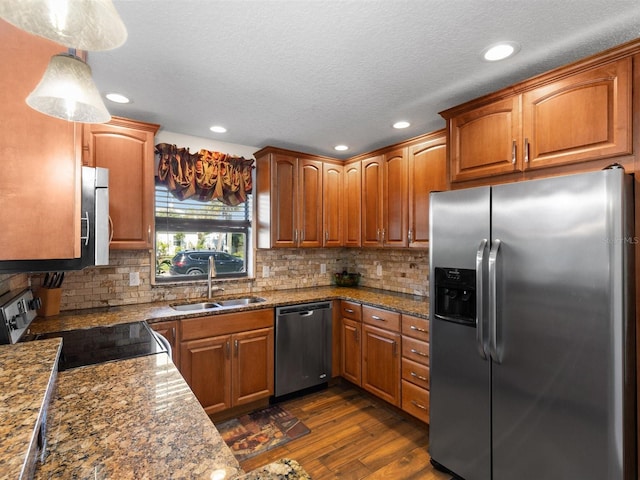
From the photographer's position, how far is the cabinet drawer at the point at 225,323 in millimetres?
2515

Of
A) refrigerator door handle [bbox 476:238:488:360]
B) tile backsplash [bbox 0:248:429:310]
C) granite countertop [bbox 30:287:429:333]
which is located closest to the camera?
refrigerator door handle [bbox 476:238:488:360]

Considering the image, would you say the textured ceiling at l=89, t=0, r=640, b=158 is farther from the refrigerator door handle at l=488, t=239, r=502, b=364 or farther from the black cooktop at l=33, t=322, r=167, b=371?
the black cooktop at l=33, t=322, r=167, b=371

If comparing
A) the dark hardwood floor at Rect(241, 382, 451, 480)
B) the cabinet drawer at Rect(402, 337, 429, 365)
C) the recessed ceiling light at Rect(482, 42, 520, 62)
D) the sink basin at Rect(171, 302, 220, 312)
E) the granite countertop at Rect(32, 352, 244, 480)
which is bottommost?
the dark hardwood floor at Rect(241, 382, 451, 480)

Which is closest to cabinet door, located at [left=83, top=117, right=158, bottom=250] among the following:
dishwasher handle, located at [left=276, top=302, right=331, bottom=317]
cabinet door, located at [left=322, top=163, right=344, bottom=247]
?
dishwasher handle, located at [left=276, top=302, right=331, bottom=317]

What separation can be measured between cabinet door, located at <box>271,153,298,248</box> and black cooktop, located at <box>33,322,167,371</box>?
5.08 feet

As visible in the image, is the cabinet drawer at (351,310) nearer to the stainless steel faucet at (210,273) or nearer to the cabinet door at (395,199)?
the cabinet door at (395,199)

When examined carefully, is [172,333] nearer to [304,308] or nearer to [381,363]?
[304,308]

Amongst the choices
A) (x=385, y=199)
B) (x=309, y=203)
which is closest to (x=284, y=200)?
(x=309, y=203)

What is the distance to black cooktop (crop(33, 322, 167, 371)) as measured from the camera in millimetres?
1526

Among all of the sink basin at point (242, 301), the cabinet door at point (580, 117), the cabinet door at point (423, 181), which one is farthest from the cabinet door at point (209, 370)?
the cabinet door at point (580, 117)

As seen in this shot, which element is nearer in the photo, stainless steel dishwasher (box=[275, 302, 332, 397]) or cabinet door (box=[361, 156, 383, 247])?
stainless steel dishwasher (box=[275, 302, 332, 397])

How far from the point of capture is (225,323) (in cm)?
267

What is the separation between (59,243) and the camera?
1.09 metres

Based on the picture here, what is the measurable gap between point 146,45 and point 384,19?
1.18 metres
